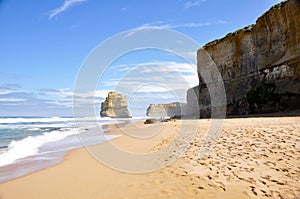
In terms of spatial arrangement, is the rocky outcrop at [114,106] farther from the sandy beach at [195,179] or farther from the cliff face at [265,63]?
the sandy beach at [195,179]

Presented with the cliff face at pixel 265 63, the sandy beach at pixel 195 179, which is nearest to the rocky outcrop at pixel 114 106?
the cliff face at pixel 265 63

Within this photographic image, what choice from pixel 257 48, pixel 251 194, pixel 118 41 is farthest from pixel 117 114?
pixel 251 194

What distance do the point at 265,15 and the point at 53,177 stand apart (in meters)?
21.9

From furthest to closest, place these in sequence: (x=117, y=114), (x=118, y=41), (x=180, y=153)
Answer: (x=117, y=114) < (x=118, y=41) < (x=180, y=153)

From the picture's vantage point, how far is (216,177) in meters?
4.47

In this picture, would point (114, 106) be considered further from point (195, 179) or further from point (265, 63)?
point (195, 179)

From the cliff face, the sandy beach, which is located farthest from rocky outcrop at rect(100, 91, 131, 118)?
the sandy beach

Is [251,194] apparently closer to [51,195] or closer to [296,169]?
[296,169]

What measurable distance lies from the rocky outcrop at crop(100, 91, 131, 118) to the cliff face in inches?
2938

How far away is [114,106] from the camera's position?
98.7 meters

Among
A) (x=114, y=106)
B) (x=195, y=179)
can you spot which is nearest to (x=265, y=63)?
(x=195, y=179)

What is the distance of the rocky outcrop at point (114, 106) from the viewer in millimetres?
97981

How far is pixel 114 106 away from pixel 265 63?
82417 millimetres

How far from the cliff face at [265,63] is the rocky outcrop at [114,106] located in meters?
74.6
